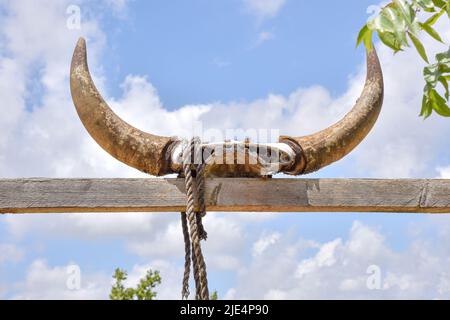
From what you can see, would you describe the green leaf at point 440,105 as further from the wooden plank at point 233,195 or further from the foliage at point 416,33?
the wooden plank at point 233,195

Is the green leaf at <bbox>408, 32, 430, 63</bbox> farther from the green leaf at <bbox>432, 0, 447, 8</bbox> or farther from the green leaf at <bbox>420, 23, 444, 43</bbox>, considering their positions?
the green leaf at <bbox>432, 0, 447, 8</bbox>

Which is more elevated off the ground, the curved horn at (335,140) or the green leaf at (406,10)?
the curved horn at (335,140)

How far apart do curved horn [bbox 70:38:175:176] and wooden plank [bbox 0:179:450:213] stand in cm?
11

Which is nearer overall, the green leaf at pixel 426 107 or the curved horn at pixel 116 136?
the green leaf at pixel 426 107

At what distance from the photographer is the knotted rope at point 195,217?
2.67 meters

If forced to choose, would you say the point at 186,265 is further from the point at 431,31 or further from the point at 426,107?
the point at 431,31

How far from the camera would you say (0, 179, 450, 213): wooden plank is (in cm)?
288

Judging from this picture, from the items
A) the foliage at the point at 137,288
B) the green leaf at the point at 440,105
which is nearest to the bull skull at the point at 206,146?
the green leaf at the point at 440,105

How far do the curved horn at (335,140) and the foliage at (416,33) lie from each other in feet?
2.46

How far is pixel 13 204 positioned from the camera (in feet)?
9.68

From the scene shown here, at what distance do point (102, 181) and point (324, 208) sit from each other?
1079mm
